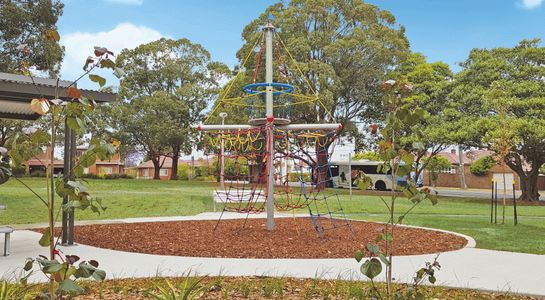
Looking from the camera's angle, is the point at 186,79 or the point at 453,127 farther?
the point at 186,79

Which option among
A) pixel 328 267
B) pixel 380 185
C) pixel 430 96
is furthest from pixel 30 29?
pixel 328 267

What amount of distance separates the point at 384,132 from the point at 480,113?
23639 millimetres

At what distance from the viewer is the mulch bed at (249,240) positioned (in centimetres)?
736

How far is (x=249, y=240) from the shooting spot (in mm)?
8391

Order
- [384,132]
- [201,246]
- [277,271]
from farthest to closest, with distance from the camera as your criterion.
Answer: [201,246] < [277,271] < [384,132]

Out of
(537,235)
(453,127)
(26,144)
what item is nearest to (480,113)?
(453,127)

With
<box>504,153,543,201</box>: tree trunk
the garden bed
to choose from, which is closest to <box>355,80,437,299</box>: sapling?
the garden bed

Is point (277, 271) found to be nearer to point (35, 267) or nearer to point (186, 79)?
point (35, 267)

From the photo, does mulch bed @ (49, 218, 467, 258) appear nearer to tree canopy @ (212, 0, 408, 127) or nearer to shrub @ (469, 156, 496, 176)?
tree canopy @ (212, 0, 408, 127)

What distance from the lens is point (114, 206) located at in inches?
704

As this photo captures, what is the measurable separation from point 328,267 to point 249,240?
2.43 m

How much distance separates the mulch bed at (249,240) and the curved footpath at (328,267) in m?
0.45

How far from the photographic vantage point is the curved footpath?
18.2ft

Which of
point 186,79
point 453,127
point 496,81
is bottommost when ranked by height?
point 453,127
